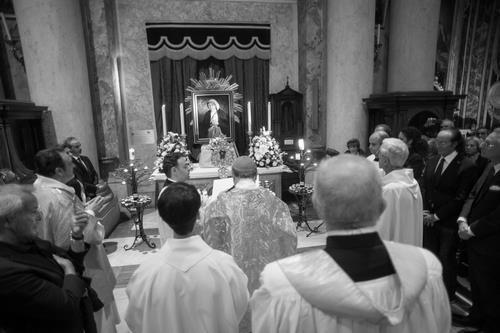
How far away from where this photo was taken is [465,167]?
3.35 metres

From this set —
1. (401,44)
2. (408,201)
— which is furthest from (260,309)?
(401,44)

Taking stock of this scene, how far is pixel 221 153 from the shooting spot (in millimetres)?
6770

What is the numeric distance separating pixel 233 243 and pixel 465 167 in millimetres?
2505

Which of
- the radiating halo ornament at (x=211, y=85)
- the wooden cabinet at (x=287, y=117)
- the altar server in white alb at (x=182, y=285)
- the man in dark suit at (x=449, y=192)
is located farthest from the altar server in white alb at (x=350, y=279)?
the radiating halo ornament at (x=211, y=85)

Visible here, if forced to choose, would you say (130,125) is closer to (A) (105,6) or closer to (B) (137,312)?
(A) (105,6)

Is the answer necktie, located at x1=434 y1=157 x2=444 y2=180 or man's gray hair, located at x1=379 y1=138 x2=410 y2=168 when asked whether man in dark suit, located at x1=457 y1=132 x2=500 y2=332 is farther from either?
man's gray hair, located at x1=379 y1=138 x2=410 y2=168

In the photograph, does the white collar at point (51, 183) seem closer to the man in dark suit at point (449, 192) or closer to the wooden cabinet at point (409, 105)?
the man in dark suit at point (449, 192)

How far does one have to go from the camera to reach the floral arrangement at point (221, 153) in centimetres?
679

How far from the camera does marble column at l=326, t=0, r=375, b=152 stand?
6977mm

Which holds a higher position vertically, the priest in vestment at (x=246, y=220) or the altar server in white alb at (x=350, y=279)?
the altar server in white alb at (x=350, y=279)

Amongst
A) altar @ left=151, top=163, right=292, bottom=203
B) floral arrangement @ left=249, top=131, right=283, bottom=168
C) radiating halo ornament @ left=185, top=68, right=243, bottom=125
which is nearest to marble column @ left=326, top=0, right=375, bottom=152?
floral arrangement @ left=249, top=131, right=283, bottom=168

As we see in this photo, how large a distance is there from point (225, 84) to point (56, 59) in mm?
4125

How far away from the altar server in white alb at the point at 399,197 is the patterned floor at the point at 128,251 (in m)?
1.25

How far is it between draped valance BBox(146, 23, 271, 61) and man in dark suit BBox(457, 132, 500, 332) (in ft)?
23.2
